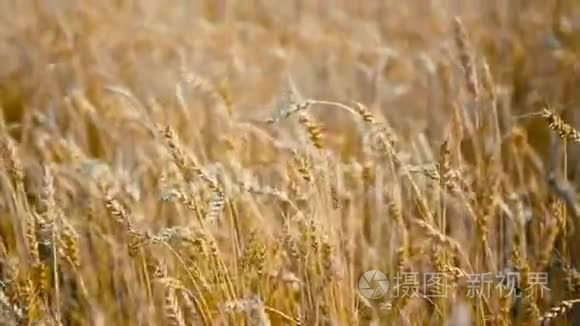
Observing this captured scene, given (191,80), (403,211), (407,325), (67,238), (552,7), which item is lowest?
(407,325)

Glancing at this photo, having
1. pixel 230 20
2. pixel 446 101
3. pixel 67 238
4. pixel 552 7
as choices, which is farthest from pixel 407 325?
pixel 230 20

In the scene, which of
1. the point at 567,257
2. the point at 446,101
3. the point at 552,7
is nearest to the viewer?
the point at 567,257

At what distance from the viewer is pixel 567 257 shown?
1367 millimetres

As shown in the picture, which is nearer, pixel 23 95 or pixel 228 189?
pixel 228 189

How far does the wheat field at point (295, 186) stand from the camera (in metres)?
1.18

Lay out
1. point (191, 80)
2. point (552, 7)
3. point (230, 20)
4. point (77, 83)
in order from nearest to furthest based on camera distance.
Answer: point (191, 80) → point (77, 83) → point (552, 7) → point (230, 20)

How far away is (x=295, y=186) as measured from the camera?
3.99 ft

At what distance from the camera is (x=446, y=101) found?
7.13ft

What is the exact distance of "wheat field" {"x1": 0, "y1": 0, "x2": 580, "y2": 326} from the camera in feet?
3.87

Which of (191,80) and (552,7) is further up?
(552,7)

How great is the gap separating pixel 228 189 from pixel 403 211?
299 millimetres

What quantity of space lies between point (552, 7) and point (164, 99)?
3.49 feet

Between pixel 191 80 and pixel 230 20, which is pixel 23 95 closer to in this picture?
pixel 230 20

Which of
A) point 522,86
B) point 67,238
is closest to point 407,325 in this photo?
point 67,238
